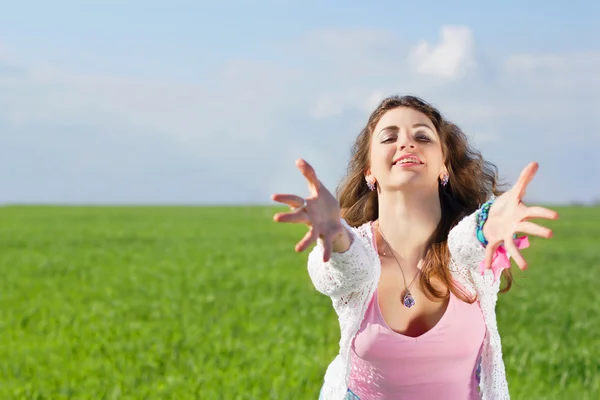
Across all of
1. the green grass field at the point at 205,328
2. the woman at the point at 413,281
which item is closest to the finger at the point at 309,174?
the woman at the point at 413,281

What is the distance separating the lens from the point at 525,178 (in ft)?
10.4

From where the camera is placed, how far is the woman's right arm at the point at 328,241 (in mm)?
3023

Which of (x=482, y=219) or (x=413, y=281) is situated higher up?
(x=482, y=219)

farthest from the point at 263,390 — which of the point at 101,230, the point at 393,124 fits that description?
the point at 101,230

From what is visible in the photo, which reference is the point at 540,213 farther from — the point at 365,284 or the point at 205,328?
the point at 205,328

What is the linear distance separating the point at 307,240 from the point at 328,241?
0.20 metres

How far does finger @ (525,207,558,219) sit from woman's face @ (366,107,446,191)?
63 centimetres

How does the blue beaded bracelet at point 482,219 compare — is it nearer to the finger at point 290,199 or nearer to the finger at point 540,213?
the finger at point 540,213

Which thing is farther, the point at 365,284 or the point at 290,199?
the point at 365,284

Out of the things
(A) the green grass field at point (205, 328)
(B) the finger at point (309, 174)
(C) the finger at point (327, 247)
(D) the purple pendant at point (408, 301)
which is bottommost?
(A) the green grass field at point (205, 328)

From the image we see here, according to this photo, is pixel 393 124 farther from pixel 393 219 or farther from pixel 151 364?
pixel 151 364

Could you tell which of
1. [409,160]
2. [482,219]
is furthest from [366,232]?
[482,219]

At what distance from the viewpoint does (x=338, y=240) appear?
3256mm

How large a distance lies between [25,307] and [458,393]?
926 cm
